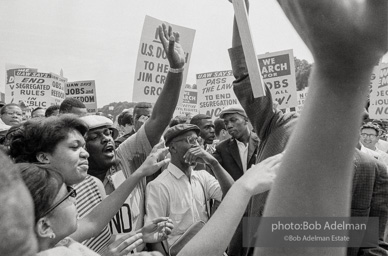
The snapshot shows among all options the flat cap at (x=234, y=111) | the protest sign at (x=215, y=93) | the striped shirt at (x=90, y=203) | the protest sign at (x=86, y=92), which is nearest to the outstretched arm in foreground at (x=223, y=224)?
the striped shirt at (x=90, y=203)

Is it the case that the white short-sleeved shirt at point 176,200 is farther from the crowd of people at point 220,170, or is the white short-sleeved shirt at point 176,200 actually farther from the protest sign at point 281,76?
the protest sign at point 281,76

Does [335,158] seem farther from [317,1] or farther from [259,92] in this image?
[259,92]

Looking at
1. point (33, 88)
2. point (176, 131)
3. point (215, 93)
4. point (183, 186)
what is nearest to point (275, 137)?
point (183, 186)

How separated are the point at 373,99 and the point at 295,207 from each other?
9679mm

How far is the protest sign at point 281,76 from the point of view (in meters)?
6.40

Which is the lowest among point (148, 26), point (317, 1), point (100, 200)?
point (100, 200)

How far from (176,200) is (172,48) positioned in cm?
126

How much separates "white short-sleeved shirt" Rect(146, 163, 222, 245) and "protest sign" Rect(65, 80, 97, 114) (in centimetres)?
509

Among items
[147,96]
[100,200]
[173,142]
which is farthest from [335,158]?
[147,96]

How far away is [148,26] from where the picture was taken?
20.4ft

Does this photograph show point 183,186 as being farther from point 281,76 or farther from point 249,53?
point 281,76

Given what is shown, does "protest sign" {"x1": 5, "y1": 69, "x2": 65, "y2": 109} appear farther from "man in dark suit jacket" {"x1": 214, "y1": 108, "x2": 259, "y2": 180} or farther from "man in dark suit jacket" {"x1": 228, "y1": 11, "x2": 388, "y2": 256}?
"man in dark suit jacket" {"x1": 228, "y1": 11, "x2": 388, "y2": 256}

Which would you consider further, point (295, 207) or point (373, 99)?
point (373, 99)

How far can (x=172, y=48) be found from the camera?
3684 millimetres
